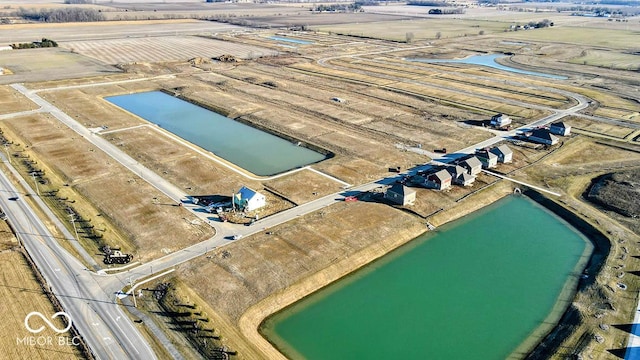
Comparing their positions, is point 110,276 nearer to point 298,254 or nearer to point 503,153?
point 298,254

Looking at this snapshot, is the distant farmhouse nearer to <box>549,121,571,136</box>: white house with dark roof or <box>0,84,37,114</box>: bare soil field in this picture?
<box>549,121,571,136</box>: white house with dark roof

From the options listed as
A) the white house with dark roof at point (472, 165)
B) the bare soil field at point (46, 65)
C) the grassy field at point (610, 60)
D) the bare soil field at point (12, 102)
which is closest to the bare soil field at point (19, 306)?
the white house with dark roof at point (472, 165)

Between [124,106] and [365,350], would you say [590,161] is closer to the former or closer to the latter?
[365,350]

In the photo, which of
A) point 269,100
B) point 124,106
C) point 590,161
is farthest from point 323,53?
point 590,161

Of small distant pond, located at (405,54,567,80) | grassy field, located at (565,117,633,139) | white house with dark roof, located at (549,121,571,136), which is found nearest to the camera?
white house with dark roof, located at (549,121,571,136)

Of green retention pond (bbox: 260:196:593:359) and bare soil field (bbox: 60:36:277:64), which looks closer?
green retention pond (bbox: 260:196:593:359)

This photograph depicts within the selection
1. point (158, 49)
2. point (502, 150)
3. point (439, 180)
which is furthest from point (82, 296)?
point (158, 49)

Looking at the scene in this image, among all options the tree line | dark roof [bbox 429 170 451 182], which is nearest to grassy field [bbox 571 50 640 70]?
dark roof [bbox 429 170 451 182]
